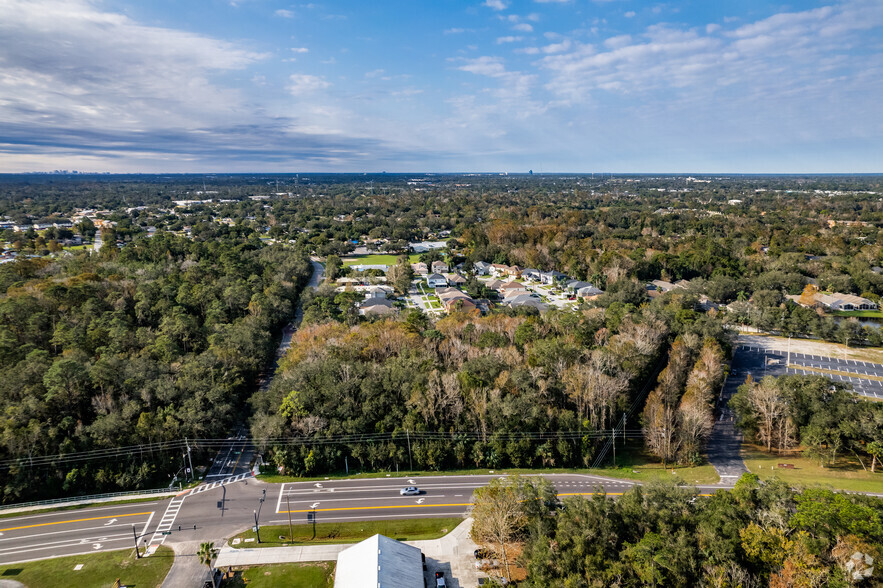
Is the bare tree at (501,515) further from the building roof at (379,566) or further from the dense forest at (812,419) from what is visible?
the dense forest at (812,419)

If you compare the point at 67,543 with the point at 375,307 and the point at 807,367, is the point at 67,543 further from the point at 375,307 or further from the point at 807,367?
the point at 807,367

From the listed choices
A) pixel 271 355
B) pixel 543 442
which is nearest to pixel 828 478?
pixel 543 442

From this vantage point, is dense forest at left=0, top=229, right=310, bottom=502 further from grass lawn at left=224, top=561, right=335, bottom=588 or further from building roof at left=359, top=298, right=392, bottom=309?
grass lawn at left=224, top=561, right=335, bottom=588

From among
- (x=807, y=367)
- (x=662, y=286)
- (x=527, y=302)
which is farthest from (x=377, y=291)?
(x=807, y=367)

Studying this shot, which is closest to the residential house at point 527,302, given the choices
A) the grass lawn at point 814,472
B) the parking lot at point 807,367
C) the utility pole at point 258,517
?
the parking lot at point 807,367

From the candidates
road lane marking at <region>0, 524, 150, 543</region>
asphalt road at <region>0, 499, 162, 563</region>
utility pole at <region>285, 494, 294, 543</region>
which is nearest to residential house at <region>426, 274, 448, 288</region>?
utility pole at <region>285, 494, 294, 543</region>

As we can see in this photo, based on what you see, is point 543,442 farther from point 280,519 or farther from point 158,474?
point 158,474
